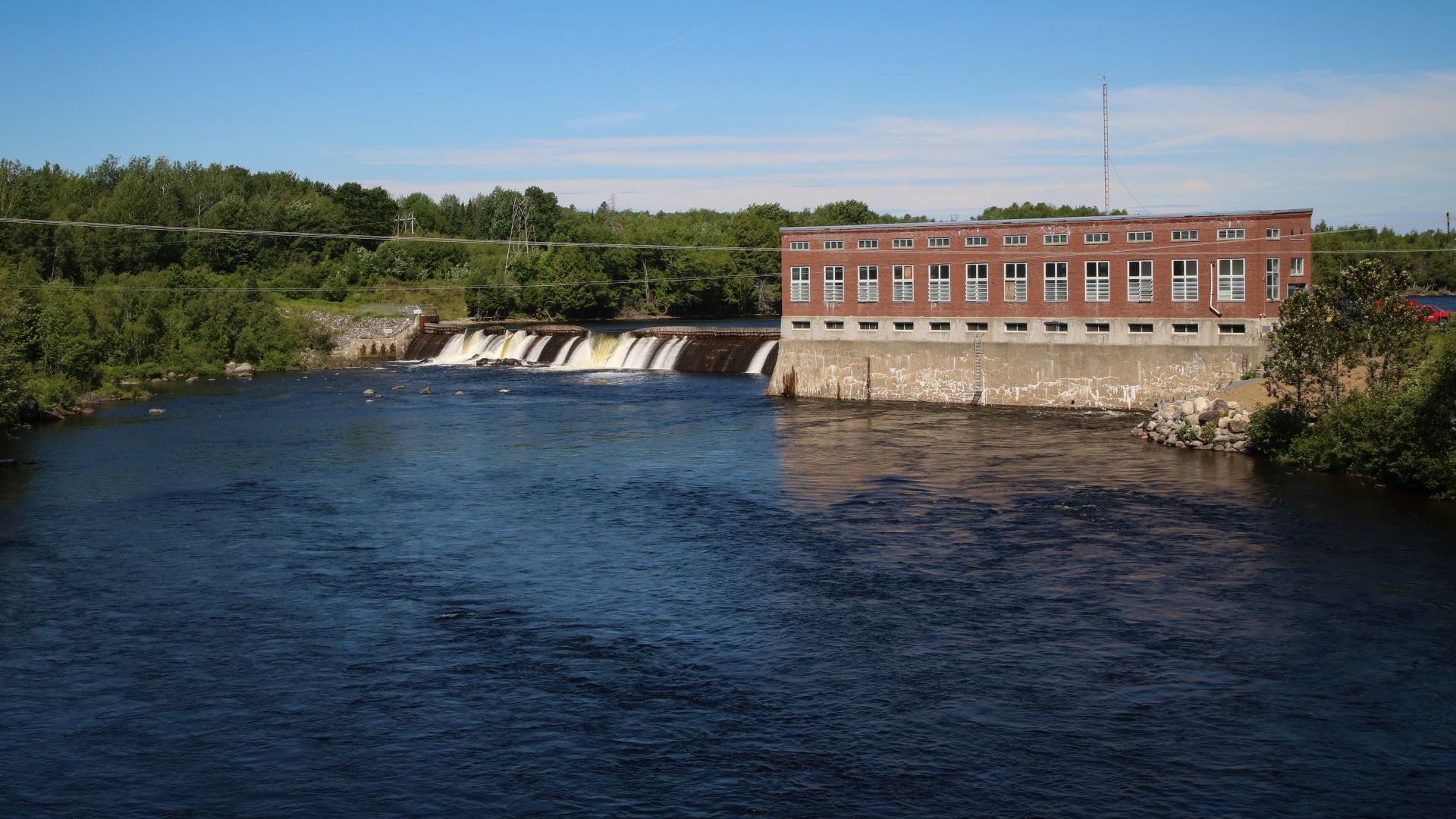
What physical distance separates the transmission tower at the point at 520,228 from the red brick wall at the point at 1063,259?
70.5m

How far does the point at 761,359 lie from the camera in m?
73.3

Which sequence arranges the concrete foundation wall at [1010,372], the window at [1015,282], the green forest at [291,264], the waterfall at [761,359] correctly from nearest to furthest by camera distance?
the concrete foundation wall at [1010,372]
the window at [1015,282]
the waterfall at [761,359]
the green forest at [291,264]

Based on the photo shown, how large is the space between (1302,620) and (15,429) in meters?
50.9

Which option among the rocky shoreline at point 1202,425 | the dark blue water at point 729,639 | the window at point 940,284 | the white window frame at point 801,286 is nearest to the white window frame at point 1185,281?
the rocky shoreline at point 1202,425

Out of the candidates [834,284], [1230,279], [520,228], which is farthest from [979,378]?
[520,228]

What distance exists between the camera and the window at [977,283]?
5600 centimetres

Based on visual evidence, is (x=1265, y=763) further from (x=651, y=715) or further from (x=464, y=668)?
(x=464, y=668)

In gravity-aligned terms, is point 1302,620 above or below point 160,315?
below

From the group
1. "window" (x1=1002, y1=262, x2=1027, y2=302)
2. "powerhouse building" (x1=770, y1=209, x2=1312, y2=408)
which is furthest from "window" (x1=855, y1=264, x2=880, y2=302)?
"window" (x1=1002, y1=262, x2=1027, y2=302)

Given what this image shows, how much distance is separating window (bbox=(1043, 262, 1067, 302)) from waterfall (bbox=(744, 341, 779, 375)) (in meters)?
22.0

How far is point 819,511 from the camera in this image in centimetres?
3438

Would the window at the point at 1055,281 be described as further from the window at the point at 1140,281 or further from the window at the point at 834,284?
the window at the point at 834,284

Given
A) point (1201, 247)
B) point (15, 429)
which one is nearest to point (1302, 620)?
point (1201, 247)

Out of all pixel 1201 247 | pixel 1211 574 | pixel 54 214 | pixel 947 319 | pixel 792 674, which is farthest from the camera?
pixel 54 214
